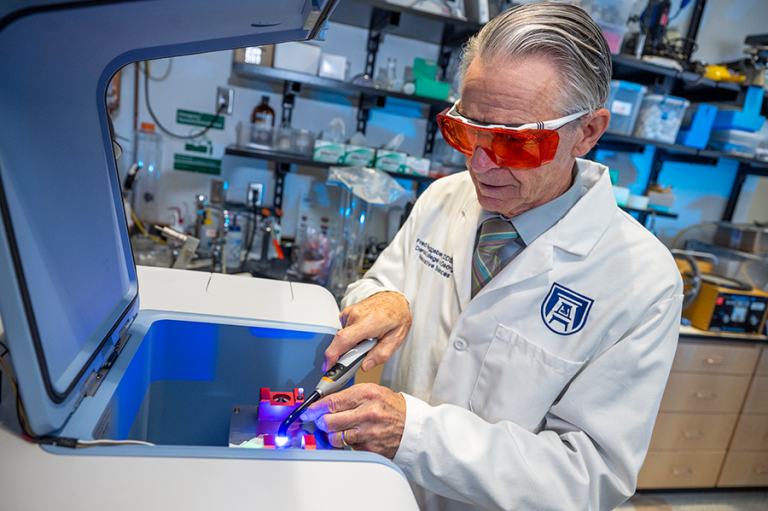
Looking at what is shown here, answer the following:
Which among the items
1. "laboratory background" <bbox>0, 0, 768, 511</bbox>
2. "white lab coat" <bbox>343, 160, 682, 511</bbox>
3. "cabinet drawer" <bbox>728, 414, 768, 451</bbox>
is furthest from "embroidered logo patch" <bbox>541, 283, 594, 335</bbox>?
"cabinet drawer" <bbox>728, 414, 768, 451</bbox>

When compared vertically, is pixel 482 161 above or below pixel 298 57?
below

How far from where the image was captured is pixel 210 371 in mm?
780

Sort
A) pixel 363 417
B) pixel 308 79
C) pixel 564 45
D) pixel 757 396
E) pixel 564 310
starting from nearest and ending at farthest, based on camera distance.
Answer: pixel 363 417 → pixel 564 45 → pixel 564 310 → pixel 308 79 → pixel 757 396

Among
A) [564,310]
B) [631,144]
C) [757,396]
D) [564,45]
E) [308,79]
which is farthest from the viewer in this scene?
[631,144]

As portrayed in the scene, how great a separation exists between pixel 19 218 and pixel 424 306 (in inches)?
34.5

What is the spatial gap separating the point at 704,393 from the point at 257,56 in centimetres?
274

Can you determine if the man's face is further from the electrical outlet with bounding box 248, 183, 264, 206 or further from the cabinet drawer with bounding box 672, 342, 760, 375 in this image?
the cabinet drawer with bounding box 672, 342, 760, 375

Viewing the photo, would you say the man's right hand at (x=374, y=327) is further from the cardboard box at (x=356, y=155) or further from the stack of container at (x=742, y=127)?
the stack of container at (x=742, y=127)

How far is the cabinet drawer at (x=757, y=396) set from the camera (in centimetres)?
244

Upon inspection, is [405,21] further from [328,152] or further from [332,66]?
[328,152]

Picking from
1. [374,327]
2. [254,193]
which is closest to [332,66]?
[254,193]

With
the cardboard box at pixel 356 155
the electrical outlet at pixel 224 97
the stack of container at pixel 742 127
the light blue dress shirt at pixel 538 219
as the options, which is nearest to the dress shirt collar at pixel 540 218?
the light blue dress shirt at pixel 538 219

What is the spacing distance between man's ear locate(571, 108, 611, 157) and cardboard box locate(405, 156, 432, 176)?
1440 mm

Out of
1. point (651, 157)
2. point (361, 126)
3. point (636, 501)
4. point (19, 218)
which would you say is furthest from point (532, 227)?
point (651, 157)
